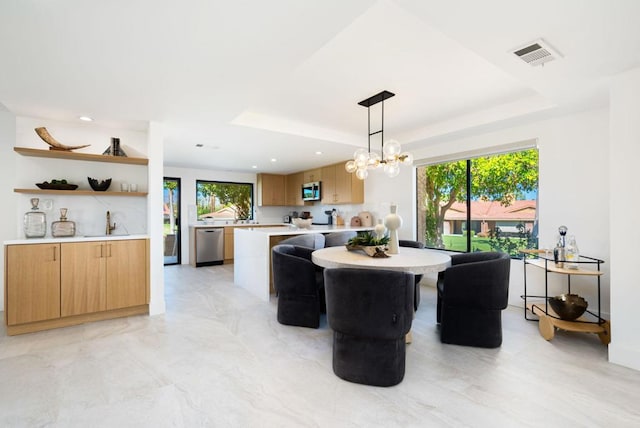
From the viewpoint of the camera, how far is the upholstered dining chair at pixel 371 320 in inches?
72.8

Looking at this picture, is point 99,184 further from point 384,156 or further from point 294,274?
point 384,156

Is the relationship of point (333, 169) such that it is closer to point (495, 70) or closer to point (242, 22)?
point (495, 70)

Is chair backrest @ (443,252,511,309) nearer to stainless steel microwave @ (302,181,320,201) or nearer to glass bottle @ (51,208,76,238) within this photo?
glass bottle @ (51,208,76,238)

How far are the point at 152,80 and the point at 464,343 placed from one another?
11.2 ft

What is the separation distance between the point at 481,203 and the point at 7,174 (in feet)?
19.7

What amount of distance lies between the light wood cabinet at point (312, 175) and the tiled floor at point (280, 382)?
13.3ft

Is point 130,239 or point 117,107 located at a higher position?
point 117,107

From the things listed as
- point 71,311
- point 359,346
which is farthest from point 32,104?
point 359,346

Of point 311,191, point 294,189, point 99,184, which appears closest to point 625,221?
point 311,191

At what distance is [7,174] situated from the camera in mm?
3348

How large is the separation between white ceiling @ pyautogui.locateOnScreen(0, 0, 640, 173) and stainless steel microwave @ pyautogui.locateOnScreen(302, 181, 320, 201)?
8.84ft

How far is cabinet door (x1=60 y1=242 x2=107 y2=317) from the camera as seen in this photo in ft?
9.59

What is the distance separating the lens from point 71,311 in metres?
2.95

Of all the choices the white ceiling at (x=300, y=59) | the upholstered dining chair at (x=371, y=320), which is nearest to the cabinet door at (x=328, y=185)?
the white ceiling at (x=300, y=59)
